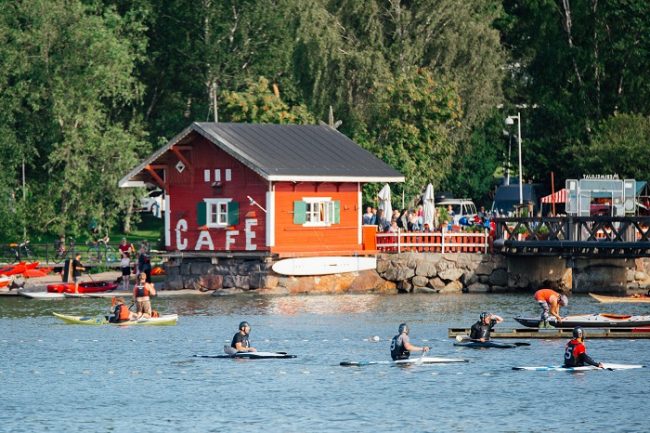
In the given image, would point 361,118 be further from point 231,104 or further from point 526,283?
point 526,283

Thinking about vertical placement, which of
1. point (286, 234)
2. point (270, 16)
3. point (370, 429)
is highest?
point (270, 16)

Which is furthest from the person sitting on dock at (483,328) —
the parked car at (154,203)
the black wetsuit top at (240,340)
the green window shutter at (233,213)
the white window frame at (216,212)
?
the parked car at (154,203)

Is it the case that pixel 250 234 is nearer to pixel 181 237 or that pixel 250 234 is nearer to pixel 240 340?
pixel 181 237

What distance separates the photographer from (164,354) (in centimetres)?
4759

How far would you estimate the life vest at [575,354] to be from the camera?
41750 millimetres

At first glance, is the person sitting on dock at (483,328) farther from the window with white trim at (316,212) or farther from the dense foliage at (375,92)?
the dense foliage at (375,92)

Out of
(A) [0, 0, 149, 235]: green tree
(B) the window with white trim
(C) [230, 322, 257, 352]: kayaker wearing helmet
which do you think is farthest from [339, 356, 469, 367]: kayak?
(A) [0, 0, 149, 235]: green tree

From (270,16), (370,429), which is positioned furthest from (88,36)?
(370,429)

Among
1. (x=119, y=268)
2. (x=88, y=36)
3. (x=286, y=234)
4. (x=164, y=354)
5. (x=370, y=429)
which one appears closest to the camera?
(x=370, y=429)

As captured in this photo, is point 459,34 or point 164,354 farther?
point 459,34

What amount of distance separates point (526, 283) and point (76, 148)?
26157mm

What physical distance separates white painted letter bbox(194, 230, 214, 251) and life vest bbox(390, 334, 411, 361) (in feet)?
72.5

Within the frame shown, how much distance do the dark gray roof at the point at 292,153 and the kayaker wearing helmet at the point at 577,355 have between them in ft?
73.2

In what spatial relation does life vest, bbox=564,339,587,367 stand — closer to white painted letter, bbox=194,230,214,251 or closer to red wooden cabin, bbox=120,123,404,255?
red wooden cabin, bbox=120,123,404,255
